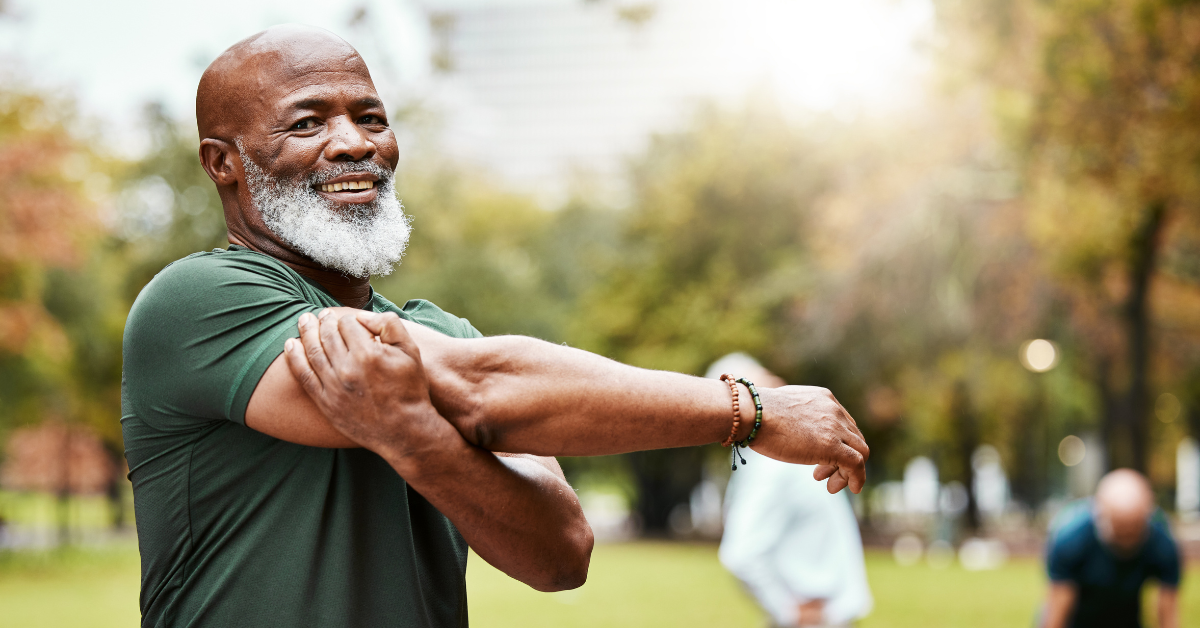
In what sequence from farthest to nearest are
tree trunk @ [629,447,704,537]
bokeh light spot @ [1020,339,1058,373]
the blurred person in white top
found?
tree trunk @ [629,447,704,537], bokeh light spot @ [1020,339,1058,373], the blurred person in white top

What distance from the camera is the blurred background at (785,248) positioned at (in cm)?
1069

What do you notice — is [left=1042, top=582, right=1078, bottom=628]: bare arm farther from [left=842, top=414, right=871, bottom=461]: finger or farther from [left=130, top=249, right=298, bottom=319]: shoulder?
[left=130, top=249, right=298, bottom=319]: shoulder

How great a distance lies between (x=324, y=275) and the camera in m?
2.13

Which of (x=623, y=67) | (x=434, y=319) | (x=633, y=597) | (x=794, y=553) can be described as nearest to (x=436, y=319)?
(x=434, y=319)

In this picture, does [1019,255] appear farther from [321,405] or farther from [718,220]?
[321,405]

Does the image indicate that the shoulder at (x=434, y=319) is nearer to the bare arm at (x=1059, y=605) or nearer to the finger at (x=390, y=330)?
the finger at (x=390, y=330)

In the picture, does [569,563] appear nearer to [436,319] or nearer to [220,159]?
[436,319]

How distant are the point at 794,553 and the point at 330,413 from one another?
198 inches

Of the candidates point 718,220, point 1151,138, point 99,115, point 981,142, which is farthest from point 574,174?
point 1151,138

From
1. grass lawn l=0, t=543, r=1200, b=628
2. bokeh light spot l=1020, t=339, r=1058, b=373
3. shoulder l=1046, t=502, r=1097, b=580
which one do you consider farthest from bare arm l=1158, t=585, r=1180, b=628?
bokeh light spot l=1020, t=339, r=1058, b=373

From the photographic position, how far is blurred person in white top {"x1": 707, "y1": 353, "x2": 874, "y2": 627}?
6.24 m

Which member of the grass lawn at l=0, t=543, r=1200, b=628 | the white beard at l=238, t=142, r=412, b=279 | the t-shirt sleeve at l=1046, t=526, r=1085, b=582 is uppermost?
the white beard at l=238, t=142, r=412, b=279

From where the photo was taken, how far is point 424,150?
3225cm

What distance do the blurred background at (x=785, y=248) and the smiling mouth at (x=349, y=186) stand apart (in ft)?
15.1
